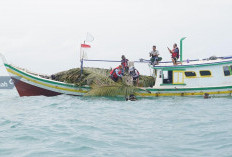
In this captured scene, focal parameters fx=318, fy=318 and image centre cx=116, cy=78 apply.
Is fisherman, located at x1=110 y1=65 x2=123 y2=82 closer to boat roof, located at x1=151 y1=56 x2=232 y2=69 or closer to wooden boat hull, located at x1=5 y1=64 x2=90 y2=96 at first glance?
wooden boat hull, located at x1=5 y1=64 x2=90 y2=96

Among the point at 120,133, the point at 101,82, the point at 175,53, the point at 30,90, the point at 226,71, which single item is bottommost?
the point at 120,133

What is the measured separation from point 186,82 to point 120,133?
1132 centimetres

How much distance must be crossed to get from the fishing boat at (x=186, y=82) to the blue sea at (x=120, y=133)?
18.6 ft

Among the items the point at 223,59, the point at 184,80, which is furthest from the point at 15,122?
the point at 223,59

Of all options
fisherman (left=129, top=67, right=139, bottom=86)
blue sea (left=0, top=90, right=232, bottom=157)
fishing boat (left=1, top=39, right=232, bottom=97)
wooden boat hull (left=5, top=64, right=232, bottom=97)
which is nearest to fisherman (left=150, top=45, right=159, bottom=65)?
fishing boat (left=1, top=39, right=232, bottom=97)

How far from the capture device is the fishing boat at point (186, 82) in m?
18.9

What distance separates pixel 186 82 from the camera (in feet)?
63.5

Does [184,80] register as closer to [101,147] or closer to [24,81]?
[24,81]

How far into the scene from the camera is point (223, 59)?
1983cm

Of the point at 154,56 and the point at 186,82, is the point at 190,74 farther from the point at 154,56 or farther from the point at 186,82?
the point at 154,56

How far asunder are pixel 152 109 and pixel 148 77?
7.77m

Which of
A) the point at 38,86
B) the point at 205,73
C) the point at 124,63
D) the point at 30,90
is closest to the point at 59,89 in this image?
the point at 38,86

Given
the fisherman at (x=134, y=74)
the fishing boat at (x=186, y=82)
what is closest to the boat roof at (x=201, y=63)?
the fishing boat at (x=186, y=82)

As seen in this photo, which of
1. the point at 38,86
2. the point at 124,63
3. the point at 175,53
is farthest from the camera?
the point at 38,86
